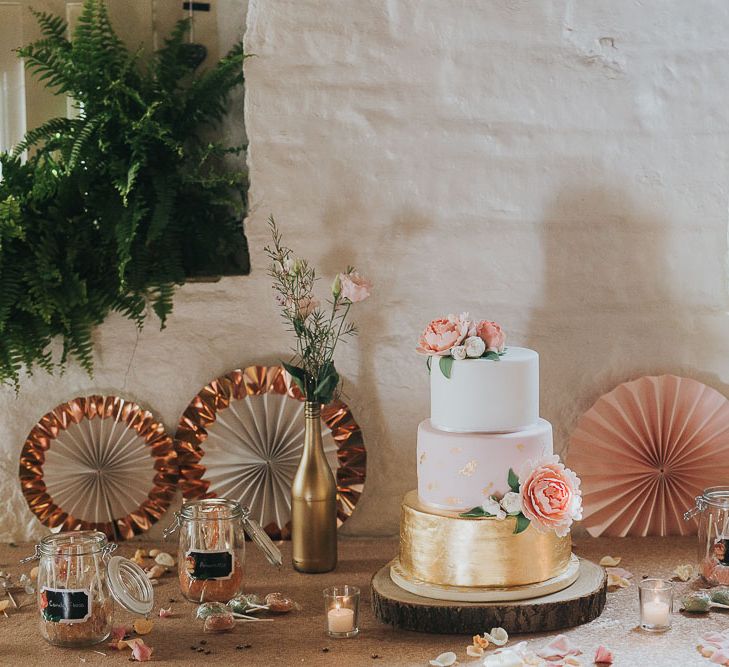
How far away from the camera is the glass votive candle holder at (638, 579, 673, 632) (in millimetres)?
1707

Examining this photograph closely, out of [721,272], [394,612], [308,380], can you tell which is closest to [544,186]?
[721,272]

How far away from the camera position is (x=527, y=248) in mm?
2252

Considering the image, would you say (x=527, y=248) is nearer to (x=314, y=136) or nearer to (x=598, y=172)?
(x=598, y=172)

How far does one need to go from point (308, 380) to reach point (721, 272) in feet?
3.51

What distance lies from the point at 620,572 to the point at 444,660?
0.60m

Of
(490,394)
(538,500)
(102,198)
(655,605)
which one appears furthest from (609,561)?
(102,198)

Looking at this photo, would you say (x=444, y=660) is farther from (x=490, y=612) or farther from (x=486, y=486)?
(x=486, y=486)

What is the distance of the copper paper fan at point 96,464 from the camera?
7.43 feet

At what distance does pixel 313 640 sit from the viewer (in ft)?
5.61

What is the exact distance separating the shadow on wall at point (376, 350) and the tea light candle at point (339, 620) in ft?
1.96

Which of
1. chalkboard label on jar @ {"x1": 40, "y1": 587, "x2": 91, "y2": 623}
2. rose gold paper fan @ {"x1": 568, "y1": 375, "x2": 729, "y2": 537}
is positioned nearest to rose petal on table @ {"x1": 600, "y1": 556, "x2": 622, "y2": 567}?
rose gold paper fan @ {"x1": 568, "y1": 375, "x2": 729, "y2": 537}

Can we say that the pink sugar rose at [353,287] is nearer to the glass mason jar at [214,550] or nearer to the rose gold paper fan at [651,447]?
the glass mason jar at [214,550]


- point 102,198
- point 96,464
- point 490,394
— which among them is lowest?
point 96,464

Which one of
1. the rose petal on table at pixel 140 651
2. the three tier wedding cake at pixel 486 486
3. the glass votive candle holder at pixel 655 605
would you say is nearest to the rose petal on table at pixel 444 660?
the three tier wedding cake at pixel 486 486
